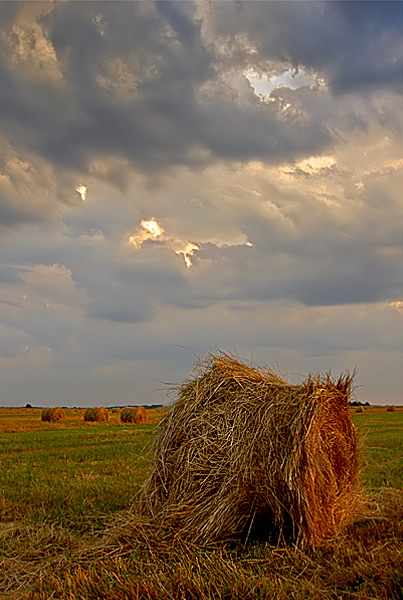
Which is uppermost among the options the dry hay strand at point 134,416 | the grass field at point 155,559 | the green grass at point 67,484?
the dry hay strand at point 134,416

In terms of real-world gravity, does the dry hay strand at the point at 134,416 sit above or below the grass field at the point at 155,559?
above

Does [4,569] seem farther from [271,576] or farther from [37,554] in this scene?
[271,576]

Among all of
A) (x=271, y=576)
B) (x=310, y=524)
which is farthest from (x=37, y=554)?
(x=310, y=524)

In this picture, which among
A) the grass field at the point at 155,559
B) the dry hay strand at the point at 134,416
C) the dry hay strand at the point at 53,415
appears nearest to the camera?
the grass field at the point at 155,559

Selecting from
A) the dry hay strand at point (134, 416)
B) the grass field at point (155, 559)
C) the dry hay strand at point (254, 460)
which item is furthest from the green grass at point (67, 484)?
the dry hay strand at point (134, 416)

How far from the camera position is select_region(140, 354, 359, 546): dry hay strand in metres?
6.05

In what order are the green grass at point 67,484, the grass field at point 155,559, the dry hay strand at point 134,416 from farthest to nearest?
the dry hay strand at point 134,416 < the green grass at point 67,484 < the grass field at point 155,559

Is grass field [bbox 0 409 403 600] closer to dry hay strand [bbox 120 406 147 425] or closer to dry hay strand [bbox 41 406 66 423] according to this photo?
dry hay strand [bbox 120 406 147 425]

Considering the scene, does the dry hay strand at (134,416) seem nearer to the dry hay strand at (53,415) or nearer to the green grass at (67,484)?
the dry hay strand at (53,415)

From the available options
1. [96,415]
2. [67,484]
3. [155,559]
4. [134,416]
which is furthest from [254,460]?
[96,415]

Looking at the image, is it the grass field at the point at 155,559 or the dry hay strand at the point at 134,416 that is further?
the dry hay strand at the point at 134,416

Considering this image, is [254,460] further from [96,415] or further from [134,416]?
[96,415]

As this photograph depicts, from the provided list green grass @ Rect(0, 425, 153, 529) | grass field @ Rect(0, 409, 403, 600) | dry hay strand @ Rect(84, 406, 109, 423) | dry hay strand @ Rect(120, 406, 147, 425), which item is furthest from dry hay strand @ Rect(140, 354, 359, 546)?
dry hay strand @ Rect(84, 406, 109, 423)

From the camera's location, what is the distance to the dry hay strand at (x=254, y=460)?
6.05 metres
